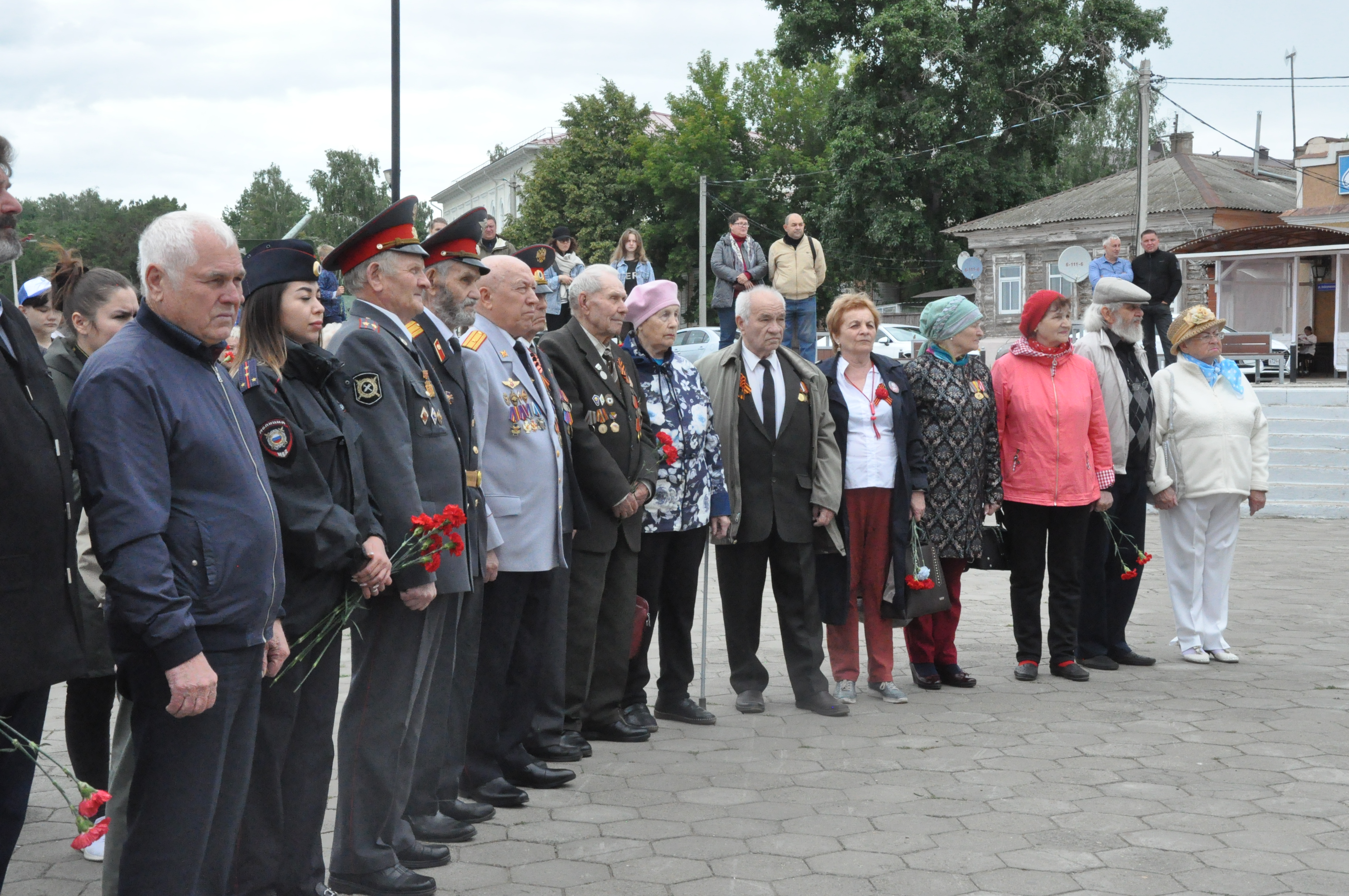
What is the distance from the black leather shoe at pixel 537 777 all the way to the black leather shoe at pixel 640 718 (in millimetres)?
925

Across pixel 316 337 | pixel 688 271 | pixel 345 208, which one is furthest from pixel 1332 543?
pixel 345 208

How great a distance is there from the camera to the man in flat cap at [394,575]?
4.02 meters

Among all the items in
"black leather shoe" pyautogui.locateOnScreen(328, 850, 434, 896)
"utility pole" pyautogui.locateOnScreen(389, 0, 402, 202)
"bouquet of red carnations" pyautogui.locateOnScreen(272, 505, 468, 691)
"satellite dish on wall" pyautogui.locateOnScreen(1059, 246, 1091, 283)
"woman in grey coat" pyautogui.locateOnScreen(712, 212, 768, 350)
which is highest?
"utility pole" pyautogui.locateOnScreen(389, 0, 402, 202)

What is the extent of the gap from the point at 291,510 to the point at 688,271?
48057 millimetres

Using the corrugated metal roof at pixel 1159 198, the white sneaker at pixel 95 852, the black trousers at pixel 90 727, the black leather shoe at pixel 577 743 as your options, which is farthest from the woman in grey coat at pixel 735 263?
the corrugated metal roof at pixel 1159 198

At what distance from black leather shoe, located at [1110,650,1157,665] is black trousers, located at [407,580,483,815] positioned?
14.5ft

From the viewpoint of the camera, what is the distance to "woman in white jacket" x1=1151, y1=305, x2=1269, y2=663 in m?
7.72

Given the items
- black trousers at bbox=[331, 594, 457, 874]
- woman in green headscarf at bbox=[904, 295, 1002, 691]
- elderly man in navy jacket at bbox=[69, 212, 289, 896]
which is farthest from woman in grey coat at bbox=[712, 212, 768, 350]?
elderly man in navy jacket at bbox=[69, 212, 289, 896]

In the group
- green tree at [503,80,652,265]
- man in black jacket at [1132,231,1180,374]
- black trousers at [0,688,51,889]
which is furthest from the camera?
green tree at [503,80,652,265]

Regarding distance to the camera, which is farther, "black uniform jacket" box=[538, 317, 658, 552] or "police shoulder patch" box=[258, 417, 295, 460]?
"black uniform jacket" box=[538, 317, 658, 552]

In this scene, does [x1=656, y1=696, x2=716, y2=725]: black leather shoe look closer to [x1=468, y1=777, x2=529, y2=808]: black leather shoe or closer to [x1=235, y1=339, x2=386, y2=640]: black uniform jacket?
[x1=468, y1=777, x2=529, y2=808]: black leather shoe

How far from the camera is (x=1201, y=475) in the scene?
25.3 ft

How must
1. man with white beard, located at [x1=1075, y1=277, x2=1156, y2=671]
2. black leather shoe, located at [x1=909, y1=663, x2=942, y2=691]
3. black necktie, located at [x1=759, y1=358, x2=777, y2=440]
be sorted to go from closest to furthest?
black necktie, located at [x1=759, y1=358, x2=777, y2=440] → black leather shoe, located at [x1=909, y1=663, x2=942, y2=691] → man with white beard, located at [x1=1075, y1=277, x2=1156, y2=671]

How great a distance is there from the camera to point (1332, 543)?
40.9 feet
